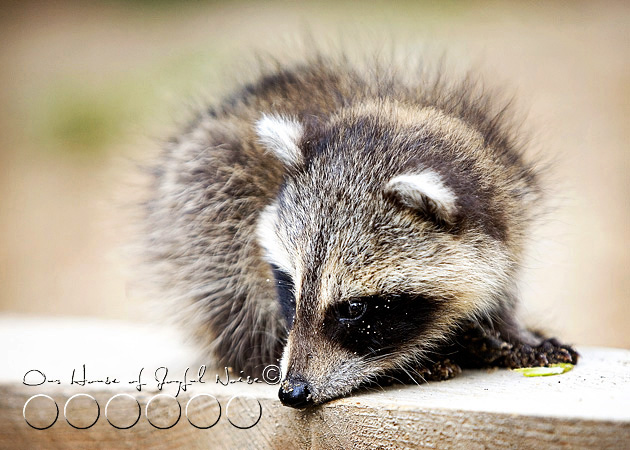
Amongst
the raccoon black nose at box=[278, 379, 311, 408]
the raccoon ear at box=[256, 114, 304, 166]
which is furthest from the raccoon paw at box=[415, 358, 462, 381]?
the raccoon ear at box=[256, 114, 304, 166]

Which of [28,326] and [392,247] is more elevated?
[392,247]

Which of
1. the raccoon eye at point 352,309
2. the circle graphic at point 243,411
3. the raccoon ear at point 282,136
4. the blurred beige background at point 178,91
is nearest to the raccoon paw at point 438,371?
the raccoon eye at point 352,309

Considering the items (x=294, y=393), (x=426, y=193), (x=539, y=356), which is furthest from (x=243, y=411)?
(x=539, y=356)

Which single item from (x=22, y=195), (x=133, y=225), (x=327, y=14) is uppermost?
(x=327, y=14)

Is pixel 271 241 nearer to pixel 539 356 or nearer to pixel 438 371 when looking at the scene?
pixel 438 371

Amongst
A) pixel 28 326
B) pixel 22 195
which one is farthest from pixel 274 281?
pixel 22 195

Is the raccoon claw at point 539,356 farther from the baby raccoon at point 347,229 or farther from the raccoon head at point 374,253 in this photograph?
the raccoon head at point 374,253

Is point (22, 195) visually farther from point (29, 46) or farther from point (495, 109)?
point (495, 109)
